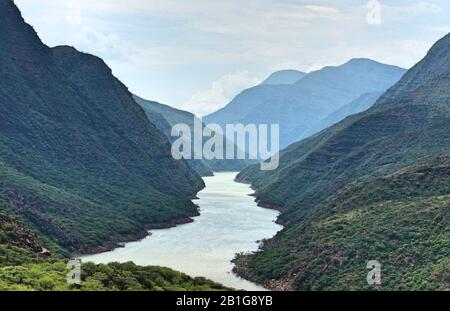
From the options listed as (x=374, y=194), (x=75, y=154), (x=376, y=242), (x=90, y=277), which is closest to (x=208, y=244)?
(x=374, y=194)

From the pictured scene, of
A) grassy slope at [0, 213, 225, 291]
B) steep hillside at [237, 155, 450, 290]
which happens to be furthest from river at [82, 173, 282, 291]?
grassy slope at [0, 213, 225, 291]

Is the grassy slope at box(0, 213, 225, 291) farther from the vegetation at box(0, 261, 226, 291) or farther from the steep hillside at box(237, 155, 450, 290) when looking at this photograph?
the steep hillside at box(237, 155, 450, 290)

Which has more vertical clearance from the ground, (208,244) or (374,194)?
(374,194)

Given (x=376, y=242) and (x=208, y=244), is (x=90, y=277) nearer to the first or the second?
(x=376, y=242)

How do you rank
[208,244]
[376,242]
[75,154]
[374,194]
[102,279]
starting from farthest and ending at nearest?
[75,154], [208,244], [374,194], [376,242], [102,279]

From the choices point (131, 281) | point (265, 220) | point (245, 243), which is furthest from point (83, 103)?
point (131, 281)

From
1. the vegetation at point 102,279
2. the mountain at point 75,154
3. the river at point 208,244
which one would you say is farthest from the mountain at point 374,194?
the mountain at point 75,154
